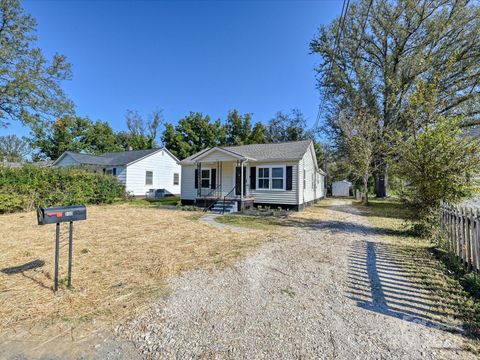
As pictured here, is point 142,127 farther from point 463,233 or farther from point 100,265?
point 463,233

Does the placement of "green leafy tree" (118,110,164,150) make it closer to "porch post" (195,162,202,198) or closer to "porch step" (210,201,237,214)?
"porch post" (195,162,202,198)

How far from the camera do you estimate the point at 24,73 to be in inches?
620

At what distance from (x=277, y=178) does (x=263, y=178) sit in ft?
2.92

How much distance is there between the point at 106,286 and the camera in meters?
3.77

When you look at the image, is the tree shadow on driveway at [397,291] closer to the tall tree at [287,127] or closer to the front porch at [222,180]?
the front porch at [222,180]

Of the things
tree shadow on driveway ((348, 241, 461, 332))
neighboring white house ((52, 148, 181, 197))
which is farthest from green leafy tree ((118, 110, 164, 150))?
tree shadow on driveway ((348, 241, 461, 332))

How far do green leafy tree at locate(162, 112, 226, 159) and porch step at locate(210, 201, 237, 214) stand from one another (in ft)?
65.1

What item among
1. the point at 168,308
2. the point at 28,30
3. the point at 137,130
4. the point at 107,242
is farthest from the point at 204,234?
the point at 137,130

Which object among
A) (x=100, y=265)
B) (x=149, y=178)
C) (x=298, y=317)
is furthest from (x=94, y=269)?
(x=149, y=178)

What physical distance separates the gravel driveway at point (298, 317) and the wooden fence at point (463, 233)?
1.07 meters

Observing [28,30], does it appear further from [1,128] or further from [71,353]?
[71,353]

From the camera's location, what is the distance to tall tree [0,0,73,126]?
1537 centimetres

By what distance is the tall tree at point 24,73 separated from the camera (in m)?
15.4

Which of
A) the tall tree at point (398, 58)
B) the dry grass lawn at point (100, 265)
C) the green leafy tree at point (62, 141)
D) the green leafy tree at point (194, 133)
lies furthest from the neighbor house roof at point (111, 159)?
the tall tree at point (398, 58)
